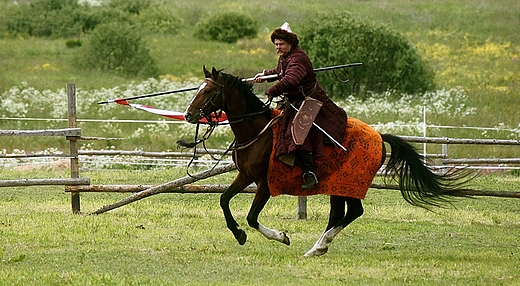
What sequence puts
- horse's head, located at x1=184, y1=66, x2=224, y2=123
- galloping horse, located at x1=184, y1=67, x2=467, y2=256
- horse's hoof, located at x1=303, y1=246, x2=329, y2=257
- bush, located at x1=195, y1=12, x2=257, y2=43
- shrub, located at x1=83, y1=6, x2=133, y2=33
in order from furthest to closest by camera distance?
shrub, located at x1=83, y1=6, x2=133, y2=33, bush, located at x1=195, y1=12, x2=257, y2=43, horse's hoof, located at x1=303, y1=246, x2=329, y2=257, galloping horse, located at x1=184, y1=67, x2=467, y2=256, horse's head, located at x1=184, y1=66, x2=224, y2=123

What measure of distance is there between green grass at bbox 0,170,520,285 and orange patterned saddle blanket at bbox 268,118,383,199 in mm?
604

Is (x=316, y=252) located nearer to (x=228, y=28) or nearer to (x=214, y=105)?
(x=214, y=105)

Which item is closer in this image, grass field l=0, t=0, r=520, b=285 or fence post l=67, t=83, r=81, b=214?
grass field l=0, t=0, r=520, b=285

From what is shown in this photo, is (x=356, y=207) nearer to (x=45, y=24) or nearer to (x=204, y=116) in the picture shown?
(x=204, y=116)

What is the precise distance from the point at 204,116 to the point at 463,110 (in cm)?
2008

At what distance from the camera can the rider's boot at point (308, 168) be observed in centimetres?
849

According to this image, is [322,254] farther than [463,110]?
No

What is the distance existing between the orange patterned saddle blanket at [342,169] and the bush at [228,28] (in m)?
33.8

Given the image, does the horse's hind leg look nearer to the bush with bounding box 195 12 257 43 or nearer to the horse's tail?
the horse's tail

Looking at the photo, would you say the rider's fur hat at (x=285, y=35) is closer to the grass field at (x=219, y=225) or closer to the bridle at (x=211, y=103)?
the bridle at (x=211, y=103)

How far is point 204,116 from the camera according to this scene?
8383 mm

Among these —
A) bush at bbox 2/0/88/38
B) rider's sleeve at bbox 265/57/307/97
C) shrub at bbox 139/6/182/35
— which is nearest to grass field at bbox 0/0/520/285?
rider's sleeve at bbox 265/57/307/97

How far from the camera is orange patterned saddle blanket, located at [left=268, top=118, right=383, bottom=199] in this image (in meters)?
8.59

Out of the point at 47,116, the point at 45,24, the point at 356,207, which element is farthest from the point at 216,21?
the point at 356,207
